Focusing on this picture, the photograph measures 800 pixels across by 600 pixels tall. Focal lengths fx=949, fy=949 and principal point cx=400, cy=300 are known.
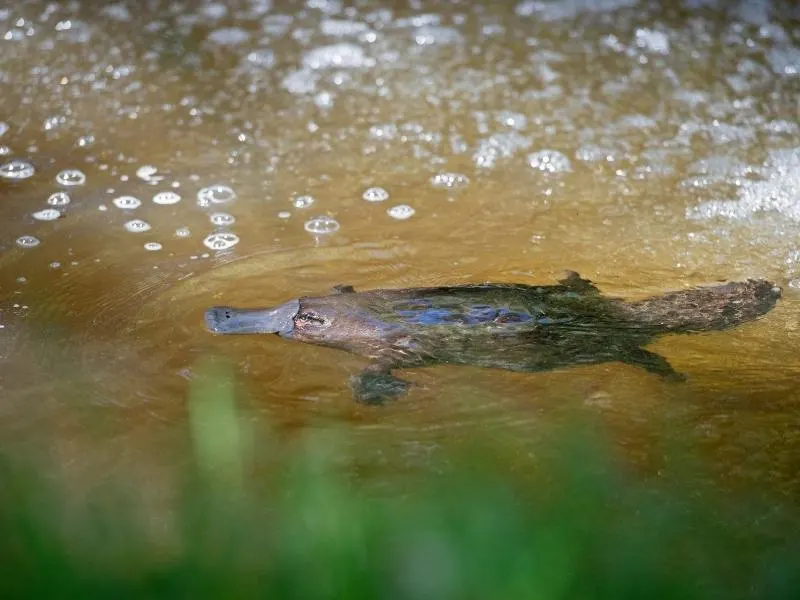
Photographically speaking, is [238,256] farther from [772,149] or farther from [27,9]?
[27,9]

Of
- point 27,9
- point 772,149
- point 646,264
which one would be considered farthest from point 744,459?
point 27,9

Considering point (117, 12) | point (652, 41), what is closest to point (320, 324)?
point (652, 41)

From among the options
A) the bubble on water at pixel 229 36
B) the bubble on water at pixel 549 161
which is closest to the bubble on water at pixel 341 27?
the bubble on water at pixel 229 36

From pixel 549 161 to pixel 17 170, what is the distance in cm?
204

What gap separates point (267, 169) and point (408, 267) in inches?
39.1

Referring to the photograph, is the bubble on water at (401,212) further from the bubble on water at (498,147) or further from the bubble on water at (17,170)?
the bubble on water at (17,170)

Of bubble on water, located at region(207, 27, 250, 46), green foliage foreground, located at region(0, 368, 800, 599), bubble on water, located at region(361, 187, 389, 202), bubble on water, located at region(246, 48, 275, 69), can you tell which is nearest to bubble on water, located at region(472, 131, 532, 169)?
bubble on water, located at region(361, 187, 389, 202)

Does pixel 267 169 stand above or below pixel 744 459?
below

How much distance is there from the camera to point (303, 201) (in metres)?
3.44

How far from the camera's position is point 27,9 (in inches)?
200

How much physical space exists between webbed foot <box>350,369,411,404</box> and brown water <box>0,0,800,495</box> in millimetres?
44

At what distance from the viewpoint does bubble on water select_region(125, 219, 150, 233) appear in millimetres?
3178

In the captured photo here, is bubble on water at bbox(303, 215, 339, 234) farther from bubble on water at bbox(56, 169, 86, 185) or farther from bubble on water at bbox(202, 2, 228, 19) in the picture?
bubble on water at bbox(202, 2, 228, 19)

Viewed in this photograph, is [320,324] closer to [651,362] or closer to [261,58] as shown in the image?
[651,362]
